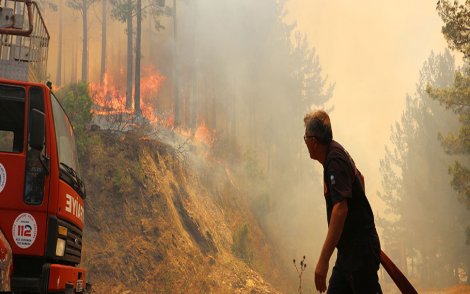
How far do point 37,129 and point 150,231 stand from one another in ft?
41.2

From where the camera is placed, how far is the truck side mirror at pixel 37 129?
5.59m

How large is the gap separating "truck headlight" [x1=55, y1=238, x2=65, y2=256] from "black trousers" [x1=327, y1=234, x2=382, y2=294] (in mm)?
3269

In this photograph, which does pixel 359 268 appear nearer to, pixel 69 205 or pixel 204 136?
pixel 69 205

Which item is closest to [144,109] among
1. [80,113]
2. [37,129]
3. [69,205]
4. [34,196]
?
[80,113]

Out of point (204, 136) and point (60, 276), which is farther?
point (204, 136)

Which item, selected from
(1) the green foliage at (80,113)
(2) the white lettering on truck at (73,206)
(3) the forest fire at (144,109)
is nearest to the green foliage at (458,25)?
(3) the forest fire at (144,109)

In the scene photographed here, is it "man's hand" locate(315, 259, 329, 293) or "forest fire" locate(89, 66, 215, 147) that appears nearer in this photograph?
"man's hand" locate(315, 259, 329, 293)

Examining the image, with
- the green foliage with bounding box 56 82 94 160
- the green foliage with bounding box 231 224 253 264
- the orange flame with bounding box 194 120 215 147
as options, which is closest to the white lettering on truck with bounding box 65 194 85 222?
the green foliage with bounding box 56 82 94 160

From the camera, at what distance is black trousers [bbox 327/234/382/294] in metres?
3.78

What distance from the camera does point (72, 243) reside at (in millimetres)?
6430

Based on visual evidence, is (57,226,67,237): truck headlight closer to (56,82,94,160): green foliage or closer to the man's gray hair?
the man's gray hair

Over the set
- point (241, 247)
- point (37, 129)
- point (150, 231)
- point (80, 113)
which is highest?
point (80, 113)

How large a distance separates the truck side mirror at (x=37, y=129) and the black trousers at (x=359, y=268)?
11.5ft

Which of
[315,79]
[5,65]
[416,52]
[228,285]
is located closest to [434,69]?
[315,79]
